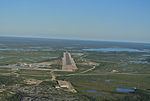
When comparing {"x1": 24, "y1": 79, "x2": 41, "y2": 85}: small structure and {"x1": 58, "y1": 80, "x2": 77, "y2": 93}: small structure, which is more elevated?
{"x1": 58, "y1": 80, "x2": 77, "y2": 93}: small structure

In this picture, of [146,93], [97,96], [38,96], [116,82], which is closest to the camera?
[38,96]

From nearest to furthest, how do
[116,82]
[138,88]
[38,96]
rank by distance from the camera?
[38,96] < [138,88] < [116,82]

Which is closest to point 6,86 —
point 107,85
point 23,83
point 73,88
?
point 23,83

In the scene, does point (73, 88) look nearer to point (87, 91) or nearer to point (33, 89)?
point (87, 91)

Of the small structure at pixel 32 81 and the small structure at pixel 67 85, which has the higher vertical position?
the small structure at pixel 67 85

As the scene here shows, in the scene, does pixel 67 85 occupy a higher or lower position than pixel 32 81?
higher

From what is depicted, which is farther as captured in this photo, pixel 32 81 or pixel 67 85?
pixel 32 81

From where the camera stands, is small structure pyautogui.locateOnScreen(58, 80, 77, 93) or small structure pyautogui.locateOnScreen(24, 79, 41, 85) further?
small structure pyautogui.locateOnScreen(24, 79, 41, 85)

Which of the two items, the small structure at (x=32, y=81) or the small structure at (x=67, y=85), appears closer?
the small structure at (x=67, y=85)

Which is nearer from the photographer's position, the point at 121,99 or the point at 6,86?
the point at 121,99
